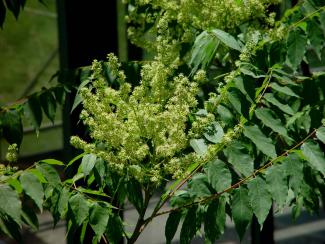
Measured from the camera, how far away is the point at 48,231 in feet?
13.1

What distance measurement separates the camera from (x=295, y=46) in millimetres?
1744

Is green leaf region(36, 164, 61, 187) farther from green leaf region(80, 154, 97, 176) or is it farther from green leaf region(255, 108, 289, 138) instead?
green leaf region(255, 108, 289, 138)

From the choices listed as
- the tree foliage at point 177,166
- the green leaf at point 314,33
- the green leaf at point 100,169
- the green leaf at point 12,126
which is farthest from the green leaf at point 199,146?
the green leaf at point 12,126

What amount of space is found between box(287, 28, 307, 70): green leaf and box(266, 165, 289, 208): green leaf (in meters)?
0.40

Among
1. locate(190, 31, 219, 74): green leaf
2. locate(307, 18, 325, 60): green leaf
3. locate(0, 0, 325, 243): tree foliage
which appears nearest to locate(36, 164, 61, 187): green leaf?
locate(0, 0, 325, 243): tree foliage

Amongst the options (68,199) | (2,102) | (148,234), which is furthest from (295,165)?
(2,102)

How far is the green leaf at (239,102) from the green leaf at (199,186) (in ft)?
0.61

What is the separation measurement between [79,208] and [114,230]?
10 centimetres

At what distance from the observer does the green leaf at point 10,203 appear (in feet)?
4.25

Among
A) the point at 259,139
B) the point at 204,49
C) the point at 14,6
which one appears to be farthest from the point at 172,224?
the point at 14,6

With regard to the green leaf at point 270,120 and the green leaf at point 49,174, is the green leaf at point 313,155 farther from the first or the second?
the green leaf at point 49,174

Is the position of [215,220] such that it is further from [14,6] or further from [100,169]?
[14,6]

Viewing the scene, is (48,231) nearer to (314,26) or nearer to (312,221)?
(312,221)

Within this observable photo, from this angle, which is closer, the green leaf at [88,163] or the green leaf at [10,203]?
the green leaf at [10,203]
